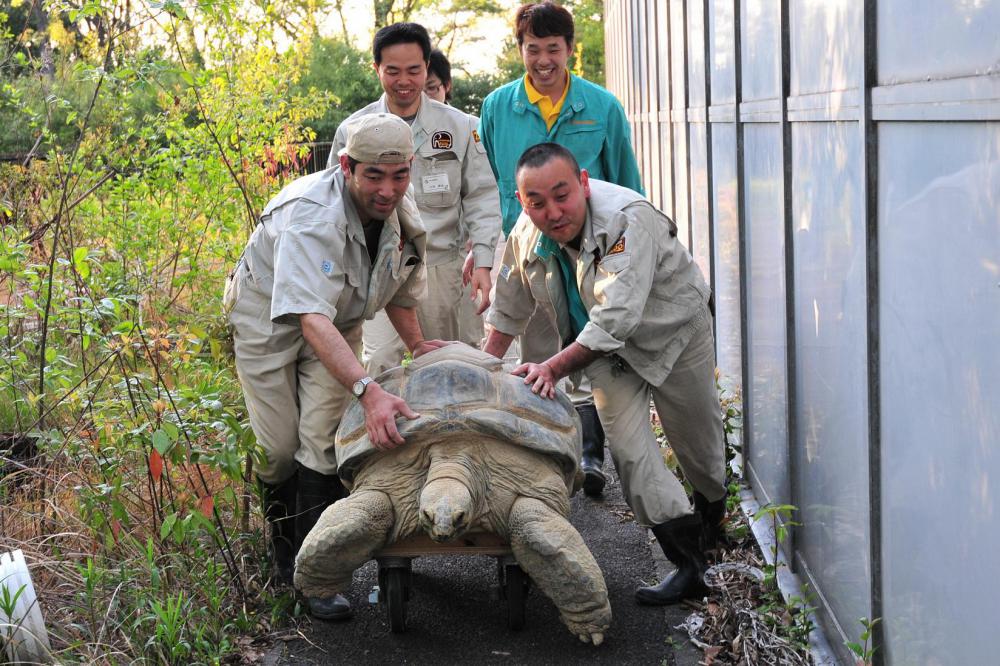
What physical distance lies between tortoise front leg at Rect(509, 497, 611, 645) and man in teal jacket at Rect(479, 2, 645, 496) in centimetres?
173

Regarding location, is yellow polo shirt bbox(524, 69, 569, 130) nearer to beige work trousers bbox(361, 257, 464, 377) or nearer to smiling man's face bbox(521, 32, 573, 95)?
smiling man's face bbox(521, 32, 573, 95)

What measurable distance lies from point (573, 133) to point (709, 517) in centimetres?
207

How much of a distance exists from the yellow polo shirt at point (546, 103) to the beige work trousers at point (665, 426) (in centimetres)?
179

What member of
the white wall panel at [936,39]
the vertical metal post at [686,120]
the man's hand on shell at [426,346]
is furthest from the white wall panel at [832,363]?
the vertical metal post at [686,120]

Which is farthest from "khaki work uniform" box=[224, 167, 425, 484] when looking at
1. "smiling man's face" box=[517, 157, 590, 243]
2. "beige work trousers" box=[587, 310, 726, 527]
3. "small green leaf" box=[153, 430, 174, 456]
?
"beige work trousers" box=[587, 310, 726, 527]

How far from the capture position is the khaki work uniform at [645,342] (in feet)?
12.6

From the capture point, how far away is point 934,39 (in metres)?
2.17

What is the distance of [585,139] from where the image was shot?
5.50 meters

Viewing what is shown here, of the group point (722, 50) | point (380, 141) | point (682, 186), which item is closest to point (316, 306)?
point (380, 141)

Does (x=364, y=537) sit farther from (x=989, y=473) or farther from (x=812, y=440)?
(x=989, y=473)

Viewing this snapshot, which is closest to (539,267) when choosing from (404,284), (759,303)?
(404,284)

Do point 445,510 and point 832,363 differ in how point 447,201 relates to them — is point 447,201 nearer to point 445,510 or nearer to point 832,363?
point 445,510

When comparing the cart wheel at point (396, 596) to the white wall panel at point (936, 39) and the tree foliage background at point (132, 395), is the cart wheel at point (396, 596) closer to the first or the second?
the tree foliage background at point (132, 395)

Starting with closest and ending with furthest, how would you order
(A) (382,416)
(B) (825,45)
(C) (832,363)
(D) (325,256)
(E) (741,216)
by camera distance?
(B) (825,45), (C) (832,363), (A) (382,416), (D) (325,256), (E) (741,216)
